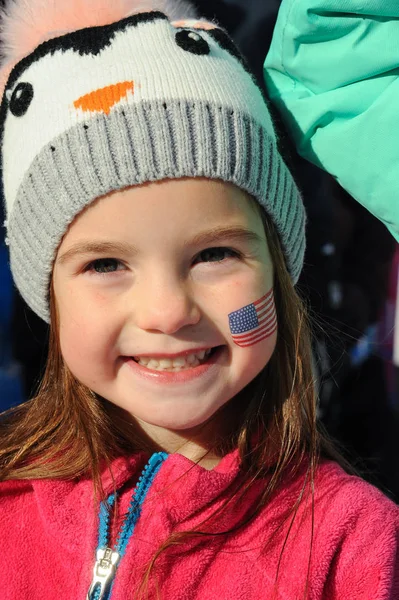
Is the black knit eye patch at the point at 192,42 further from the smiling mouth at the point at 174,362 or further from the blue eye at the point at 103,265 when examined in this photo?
the smiling mouth at the point at 174,362

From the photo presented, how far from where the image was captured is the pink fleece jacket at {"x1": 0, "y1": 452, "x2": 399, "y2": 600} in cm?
148

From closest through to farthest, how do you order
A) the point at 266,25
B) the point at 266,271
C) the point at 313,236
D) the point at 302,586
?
1. the point at 302,586
2. the point at 266,271
3. the point at 266,25
4. the point at 313,236

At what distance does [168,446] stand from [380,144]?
2.67ft

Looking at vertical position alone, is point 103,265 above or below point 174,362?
above

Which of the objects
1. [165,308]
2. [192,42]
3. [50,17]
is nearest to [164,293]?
[165,308]

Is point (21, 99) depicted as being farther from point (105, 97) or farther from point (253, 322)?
point (253, 322)

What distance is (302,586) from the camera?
4.80ft

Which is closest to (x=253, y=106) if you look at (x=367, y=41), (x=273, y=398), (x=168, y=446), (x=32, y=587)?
(x=367, y=41)

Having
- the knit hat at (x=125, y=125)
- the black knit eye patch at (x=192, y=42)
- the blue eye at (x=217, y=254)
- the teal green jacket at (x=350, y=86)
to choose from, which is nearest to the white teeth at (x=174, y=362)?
the blue eye at (x=217, y=254)

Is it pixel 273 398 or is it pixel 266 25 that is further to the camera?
pixel 266 25

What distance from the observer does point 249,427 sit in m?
1.70

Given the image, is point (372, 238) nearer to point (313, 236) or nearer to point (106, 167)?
point (313, 236)

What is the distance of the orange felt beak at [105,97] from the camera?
1.49m

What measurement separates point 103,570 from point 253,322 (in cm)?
58
